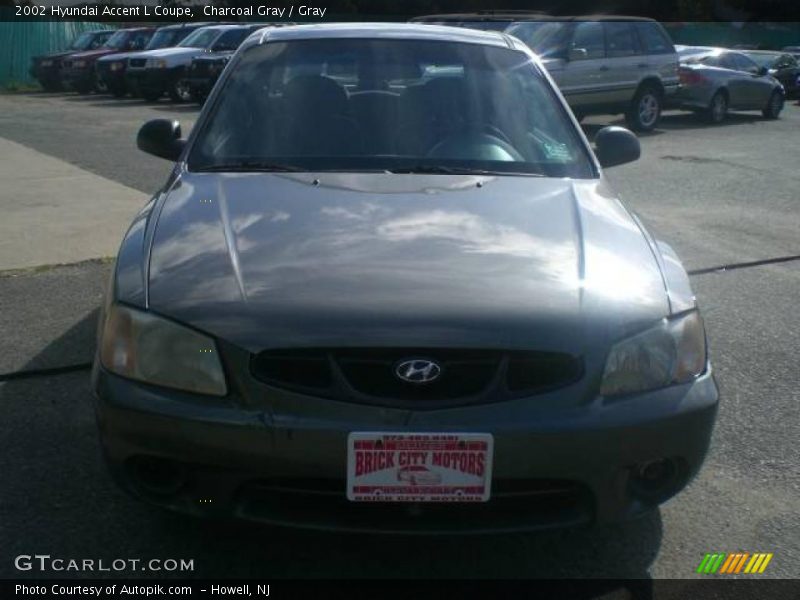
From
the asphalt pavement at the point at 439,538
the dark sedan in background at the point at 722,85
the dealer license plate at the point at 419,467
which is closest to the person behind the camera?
the dealer license plate at the point at 419,467

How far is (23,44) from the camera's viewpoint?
32.0 metres

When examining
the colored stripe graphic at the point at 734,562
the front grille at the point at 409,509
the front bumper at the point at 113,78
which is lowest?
the front bumper at the point at 113,78

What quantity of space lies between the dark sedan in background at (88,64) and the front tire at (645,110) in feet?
45.0

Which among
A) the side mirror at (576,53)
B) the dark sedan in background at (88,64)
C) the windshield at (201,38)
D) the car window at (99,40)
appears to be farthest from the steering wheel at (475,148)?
the car window at (99,40)

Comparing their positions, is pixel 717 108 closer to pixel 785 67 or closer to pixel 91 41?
pixel 785 67

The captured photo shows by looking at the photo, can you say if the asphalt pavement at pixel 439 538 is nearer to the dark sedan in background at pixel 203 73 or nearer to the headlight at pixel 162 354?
the headlight at pixel 162 354

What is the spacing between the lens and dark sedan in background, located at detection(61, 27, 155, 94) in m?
26.5

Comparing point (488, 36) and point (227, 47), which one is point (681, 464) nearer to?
point (488, 36)

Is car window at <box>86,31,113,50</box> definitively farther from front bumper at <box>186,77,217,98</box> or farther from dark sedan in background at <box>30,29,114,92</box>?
front bumper at <box>186,77,217,98</box>

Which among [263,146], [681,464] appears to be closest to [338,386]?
[681,464]

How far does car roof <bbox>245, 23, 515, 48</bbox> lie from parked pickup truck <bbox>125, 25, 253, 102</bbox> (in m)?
18.2

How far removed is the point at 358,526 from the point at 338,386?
15.2 inches

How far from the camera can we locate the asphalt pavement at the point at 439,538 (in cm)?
332

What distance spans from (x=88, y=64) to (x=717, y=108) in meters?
15.2
